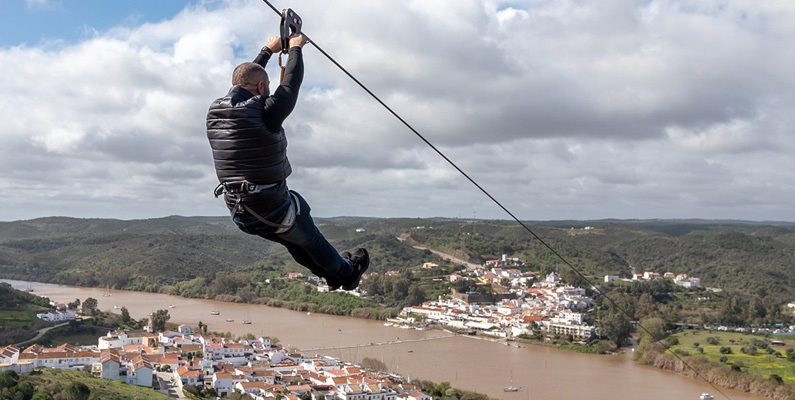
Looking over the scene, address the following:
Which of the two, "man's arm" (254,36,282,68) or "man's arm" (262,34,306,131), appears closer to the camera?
"man's arm" (262,34,306,131)

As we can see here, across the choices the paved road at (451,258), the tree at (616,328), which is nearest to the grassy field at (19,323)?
the tree at (616,328)

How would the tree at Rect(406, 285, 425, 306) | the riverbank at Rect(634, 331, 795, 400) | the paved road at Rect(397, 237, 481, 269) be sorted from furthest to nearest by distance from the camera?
the paved road at Rect(397, 237, 481, 269)
the tree at Rect(406, 285, 425, 306)
the riverbank at Rect(634, 331, 795, 400)

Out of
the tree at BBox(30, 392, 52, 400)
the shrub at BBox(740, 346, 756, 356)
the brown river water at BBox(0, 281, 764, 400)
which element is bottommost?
the brown river water at BBox(0, 281, 764, 400)

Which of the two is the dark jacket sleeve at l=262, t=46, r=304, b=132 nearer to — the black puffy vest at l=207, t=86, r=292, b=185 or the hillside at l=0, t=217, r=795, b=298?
the black puffy vest at l=207, t=86, r=292, b=185

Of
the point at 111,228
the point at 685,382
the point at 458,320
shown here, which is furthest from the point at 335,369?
the point at 111,228

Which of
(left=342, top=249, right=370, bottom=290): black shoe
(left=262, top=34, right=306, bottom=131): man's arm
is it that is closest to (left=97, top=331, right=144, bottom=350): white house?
(left=342, top=249, right=370, bottom=290): black shoe

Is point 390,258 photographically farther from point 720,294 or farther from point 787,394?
point 787,394

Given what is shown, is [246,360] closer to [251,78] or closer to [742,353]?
[742,353]
